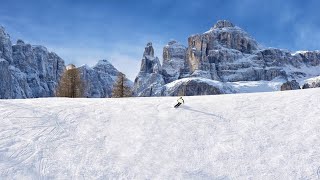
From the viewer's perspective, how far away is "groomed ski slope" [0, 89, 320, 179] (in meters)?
12.8

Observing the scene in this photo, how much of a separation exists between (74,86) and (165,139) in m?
40.3

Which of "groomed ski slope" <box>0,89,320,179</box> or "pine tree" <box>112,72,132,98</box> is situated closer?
"groomed ski slope" <box>0,89,320,179</box>

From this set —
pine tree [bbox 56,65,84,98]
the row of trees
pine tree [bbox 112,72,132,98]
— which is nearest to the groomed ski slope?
pine tree [bbox 56,65,84,98]

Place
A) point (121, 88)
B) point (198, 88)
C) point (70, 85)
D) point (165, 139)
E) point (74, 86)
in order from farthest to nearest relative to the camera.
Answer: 1. point (198, 88)
2. point (121, 88)
3. point (74, 86)
4. point (70, 85)
5. point (165, 139)

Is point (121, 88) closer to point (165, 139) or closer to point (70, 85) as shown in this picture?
point (70, 85)

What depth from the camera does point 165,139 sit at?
1542cm

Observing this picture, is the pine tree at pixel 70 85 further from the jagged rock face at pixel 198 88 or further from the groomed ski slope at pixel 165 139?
the jagged rock face at pixel 198 88

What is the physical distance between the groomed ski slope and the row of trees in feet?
108

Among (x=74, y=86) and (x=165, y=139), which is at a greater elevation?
(x=74, y=86)

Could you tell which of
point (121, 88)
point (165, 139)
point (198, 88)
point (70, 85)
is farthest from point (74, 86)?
point (198, 88)

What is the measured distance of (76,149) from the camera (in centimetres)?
1445

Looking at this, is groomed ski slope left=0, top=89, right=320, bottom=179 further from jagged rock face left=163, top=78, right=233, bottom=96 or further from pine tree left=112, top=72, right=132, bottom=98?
jagged rock face left=163, top=78, right=233, bottom=96

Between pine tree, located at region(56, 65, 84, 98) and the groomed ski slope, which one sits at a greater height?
pine tree, located at region(56, 65, 84, 98)

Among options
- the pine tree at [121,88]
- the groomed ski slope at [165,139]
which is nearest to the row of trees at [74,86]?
the pine tree at [121,88]
